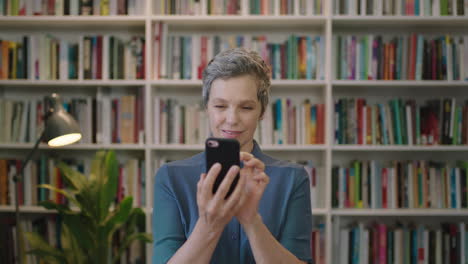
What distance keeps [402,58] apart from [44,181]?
2238 millimetres

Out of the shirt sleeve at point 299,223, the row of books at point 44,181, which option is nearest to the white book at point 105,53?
the row of books at point 44,181

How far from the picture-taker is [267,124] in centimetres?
254

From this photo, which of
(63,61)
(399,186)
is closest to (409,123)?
(399,186)

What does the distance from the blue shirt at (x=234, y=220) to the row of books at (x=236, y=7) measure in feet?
5.60

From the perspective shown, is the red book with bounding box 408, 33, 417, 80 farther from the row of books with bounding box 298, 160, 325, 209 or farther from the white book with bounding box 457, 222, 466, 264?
the white book with bounding box 457, 222, 466, 264

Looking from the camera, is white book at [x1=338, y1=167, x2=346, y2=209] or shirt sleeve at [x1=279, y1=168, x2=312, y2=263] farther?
white book at [x1=338, y1=167, x2=346, y2=209]

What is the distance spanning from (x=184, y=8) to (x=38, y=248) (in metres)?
1.56

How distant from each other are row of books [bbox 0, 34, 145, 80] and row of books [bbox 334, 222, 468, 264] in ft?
5.26

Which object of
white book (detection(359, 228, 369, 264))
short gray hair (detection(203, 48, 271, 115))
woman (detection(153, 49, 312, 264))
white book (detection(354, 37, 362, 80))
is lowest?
white book (detection(359, 228, 369, 264))

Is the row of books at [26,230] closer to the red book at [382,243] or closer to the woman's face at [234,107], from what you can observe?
the red book at [382,243]

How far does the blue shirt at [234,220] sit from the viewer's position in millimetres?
953

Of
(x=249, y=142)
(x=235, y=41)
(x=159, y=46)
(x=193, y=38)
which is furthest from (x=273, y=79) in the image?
(x=249, y=142)

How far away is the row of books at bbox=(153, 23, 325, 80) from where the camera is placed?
8.27 feet

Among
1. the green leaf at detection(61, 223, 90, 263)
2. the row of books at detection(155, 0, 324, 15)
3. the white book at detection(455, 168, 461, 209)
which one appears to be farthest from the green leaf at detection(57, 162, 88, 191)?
the white book at detection(455, 168, 461, 209)
